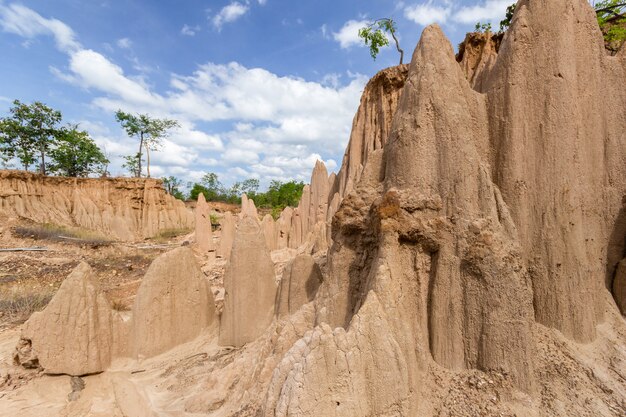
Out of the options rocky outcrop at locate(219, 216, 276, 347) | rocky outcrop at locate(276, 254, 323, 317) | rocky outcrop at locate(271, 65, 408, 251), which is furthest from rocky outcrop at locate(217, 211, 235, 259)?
rocky outcrop at locate(276, 254, 323, 317)

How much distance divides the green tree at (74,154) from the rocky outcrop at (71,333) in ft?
98.2

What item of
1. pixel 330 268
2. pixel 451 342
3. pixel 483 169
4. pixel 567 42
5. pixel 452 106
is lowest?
pixel 451 342

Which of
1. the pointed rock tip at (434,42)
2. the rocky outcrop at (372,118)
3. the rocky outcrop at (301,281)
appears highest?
the rocky outcrop at (372,118)

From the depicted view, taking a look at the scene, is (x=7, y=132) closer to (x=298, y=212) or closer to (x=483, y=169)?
(x=298, y=212)

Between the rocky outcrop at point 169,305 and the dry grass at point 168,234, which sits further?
the dry grass at point 168,234

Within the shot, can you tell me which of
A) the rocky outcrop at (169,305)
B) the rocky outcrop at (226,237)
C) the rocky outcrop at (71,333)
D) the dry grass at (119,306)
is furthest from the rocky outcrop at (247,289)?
the rocky outcrop at (226,237)

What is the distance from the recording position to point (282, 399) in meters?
2.64

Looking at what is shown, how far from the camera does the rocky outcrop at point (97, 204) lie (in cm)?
1912

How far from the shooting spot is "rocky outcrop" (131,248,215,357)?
16.4ft

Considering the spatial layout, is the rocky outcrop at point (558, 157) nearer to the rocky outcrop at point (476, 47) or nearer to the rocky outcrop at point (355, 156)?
the rocky outcrop at point (476, 47)

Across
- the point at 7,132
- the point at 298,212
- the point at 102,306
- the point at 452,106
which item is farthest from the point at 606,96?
the point at 7,132

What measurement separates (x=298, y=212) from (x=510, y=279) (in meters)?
12.4

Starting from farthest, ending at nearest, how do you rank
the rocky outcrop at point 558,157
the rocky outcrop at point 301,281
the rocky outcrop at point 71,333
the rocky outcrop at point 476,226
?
the rocky outcrop at point 301,281 → the rocky outcrop at point 71,333 → the rocky outcrop at point 558,157 → the rocky outcrop at point 476,226

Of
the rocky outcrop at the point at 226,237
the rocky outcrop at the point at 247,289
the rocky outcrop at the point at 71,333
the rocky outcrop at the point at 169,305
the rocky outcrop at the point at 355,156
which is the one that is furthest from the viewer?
the rocky outcrop at the point at 226,237
